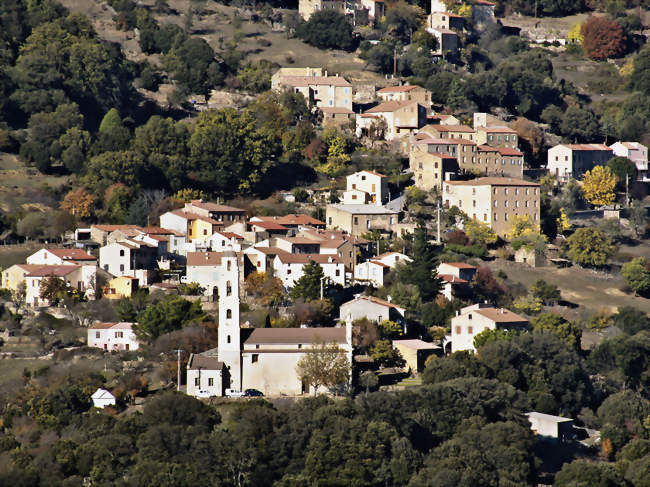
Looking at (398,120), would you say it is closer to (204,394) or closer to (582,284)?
(582,284)

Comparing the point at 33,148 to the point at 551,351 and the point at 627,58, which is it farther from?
the point at 627,58

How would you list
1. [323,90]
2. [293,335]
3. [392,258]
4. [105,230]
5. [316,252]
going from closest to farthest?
[293,335] → [316,252] → [392,258] → [105,230] → [323,90]

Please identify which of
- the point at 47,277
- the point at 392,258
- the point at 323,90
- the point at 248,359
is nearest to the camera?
the point at 248,359

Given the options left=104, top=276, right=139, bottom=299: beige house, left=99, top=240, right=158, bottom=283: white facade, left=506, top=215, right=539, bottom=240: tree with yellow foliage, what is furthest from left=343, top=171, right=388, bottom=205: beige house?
left=104, top=276, right=139, bottom=299: beige house

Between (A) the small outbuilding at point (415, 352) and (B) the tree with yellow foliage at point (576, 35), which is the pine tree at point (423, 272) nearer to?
(A) the small outbuilding at point (415, 352)

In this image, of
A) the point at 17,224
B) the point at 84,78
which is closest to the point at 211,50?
the point at 84,78

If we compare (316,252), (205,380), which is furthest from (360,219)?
(205,380)
